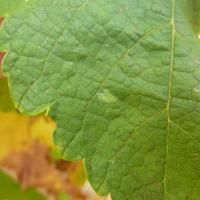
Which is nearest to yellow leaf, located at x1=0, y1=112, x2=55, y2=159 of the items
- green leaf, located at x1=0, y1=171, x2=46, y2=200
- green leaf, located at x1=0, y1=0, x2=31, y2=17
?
green leaf, located at x1=0, y1=171, x2=46, y2=200

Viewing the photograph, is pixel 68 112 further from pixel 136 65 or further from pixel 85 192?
pixel 85 192

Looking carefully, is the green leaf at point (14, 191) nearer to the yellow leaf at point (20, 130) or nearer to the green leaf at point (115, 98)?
the yellow leaf at point (20, 130)

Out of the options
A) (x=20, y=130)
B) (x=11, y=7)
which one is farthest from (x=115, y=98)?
(x=20, y=130)

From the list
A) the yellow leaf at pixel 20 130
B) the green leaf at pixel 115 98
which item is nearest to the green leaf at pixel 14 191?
the yellow leaf at pixel 20 130

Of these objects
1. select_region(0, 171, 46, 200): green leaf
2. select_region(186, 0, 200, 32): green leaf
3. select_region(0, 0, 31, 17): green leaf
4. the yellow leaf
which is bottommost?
select_region(0, 171, 46, 200): green leaf

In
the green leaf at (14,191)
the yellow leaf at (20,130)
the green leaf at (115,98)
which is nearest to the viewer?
the green leaf at (115,98)

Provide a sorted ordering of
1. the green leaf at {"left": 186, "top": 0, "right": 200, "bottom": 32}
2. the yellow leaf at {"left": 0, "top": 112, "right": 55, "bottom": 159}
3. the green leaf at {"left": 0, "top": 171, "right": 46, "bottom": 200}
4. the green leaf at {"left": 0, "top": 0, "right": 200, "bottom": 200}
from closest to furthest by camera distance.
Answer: the green leaf at {"left": 0, "top": 0, "right": 200, "bottom": 200} → the green leaf at {"left": 186, "top": 0, "right": 200, "bottom": 32} → the yellow leaf at {"left": 0, "top": 112, "right": 55, "bottom": 159} → the green leaf at {"left": 0, "top": 171, "right": 46, "bottom": 200}

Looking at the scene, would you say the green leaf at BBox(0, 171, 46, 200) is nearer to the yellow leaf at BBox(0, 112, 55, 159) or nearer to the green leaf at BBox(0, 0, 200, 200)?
the yellow leaf at BBox(0, 112, 55, 159)
